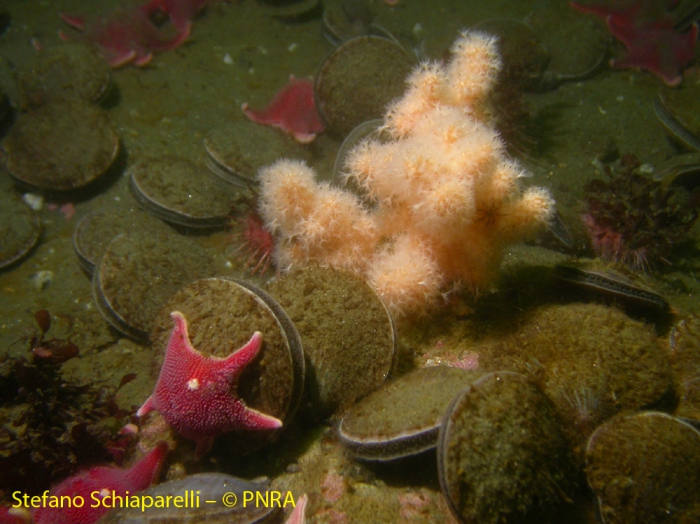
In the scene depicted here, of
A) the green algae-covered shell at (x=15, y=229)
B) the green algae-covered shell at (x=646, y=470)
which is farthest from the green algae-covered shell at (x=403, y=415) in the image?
the green algae-covered shell at (x=15, y=229)

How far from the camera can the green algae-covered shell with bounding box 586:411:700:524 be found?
2.26 meters

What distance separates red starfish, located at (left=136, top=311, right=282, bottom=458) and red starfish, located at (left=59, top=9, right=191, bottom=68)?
6593 millimetres

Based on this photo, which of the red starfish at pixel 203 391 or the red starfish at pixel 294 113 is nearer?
the red starfish at pixel 203 391

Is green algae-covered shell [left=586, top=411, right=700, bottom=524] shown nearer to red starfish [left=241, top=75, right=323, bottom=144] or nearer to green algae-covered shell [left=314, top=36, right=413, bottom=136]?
green algae-covered shell [left=314, top=36, right=413, bottom=136]

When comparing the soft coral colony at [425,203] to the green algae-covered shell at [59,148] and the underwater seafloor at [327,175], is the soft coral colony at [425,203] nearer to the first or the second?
the underwater seafloor at [327,175]

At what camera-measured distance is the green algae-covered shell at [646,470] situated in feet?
7.43

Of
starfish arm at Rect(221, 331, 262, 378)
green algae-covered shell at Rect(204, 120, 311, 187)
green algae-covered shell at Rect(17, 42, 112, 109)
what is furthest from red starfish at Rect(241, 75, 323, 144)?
starfish arm at Rect(221, 331, 262, 378)

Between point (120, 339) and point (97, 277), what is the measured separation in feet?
2.40

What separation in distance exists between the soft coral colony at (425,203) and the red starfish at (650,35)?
5001mm

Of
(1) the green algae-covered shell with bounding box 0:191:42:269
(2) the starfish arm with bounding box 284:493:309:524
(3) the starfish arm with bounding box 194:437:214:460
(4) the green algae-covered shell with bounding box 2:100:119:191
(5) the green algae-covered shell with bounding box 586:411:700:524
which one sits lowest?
(1) the green algae-covered shell with bounding box 0:191:42:269

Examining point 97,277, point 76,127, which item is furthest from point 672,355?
point 76,127

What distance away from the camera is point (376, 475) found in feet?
8.60

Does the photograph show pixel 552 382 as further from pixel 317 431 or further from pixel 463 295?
pixel 317 431

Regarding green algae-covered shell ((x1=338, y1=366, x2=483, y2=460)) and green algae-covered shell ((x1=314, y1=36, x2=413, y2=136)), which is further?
green algae-covered shell ((x1=314, y1=36, x2=413, y2=136))
